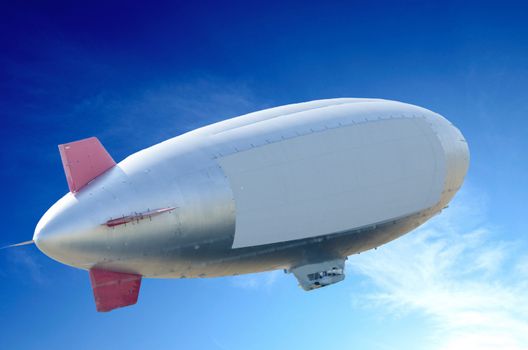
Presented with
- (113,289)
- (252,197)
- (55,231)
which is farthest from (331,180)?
(55,231)

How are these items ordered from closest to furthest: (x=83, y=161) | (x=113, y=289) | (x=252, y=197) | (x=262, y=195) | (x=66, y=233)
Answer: (x=66, y=233), (x=113, y=289), (x=83, y=161), (x=252, y=197), (x=262, y=195)

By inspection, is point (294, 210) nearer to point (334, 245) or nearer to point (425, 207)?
point (334, 245)

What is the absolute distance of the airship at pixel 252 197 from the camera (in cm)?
2023

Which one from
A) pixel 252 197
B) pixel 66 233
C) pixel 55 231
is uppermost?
pixel 252 197

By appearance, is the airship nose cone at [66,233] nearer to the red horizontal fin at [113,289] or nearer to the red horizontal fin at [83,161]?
the red horizontal fin at [113,289]

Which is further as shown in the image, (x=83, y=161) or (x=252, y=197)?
(x=252, y=197)

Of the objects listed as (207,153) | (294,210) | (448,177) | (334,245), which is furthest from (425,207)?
(207,153)

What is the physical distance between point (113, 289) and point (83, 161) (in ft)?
13.8

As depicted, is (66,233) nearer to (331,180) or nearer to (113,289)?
(113,289)

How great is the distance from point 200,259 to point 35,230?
5.22 meters

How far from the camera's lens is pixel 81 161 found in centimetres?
2127

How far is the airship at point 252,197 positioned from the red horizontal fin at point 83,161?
32 millimetres

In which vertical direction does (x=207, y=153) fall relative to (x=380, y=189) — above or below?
above

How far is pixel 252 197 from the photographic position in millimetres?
21516
